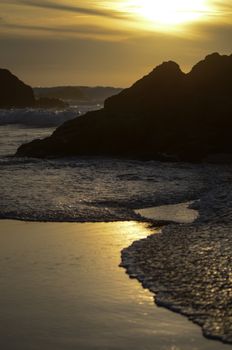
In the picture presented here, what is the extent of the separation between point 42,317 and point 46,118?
181ft

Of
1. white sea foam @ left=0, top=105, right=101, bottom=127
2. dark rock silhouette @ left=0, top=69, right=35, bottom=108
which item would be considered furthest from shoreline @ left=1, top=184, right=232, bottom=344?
dark rock silhouette @ left=0, top=69, right=35, bottom=108

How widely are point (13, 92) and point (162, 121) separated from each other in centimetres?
9538

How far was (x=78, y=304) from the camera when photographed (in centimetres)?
792

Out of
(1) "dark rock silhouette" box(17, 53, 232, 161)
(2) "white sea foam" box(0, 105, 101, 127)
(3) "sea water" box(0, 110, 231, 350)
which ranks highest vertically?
(1) "dark rock silhouette" box(17, 53, 232, 161)

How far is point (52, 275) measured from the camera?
362 inches

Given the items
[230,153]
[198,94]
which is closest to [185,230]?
[230,153]

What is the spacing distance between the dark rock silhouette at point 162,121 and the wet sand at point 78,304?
16324 mm

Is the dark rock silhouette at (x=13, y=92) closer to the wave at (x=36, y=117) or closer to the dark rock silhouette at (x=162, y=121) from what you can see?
the wave at (x=36, y=117)

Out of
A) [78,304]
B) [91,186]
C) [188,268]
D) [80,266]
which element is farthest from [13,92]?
[78,304]

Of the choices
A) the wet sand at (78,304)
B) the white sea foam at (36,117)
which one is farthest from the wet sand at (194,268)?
the white sea foam at (36,117)

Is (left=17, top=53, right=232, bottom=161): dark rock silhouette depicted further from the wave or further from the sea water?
the wave

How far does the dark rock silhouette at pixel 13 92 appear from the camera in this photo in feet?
395

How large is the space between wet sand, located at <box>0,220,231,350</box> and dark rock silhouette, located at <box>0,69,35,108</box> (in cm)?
10921

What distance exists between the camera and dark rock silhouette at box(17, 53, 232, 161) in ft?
93.3
